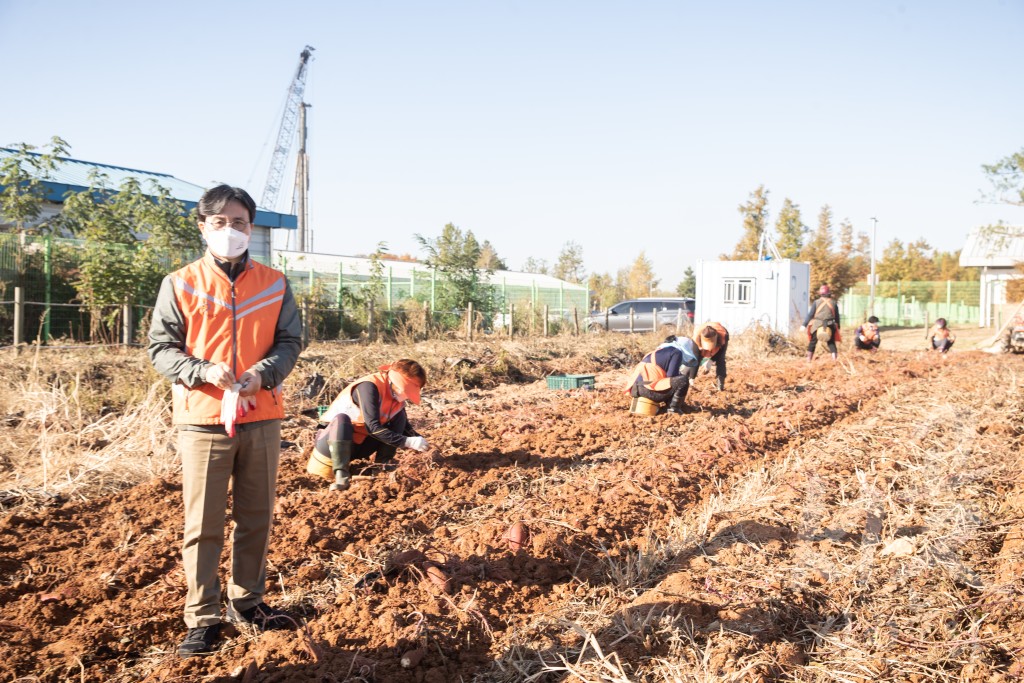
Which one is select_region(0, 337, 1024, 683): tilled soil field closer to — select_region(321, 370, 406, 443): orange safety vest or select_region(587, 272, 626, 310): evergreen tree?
select_region(321, 370, 406, 443): orange safety vest

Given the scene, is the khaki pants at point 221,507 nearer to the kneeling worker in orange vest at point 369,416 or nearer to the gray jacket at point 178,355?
the gray jacket at point 178,355

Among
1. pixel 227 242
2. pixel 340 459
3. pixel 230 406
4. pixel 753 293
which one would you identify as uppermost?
pixel 753 293

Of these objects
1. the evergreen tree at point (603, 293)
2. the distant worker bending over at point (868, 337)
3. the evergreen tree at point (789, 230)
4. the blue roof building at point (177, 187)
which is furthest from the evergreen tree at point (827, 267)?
the blue roof building at point (177, 187)

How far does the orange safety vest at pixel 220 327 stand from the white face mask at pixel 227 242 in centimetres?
6

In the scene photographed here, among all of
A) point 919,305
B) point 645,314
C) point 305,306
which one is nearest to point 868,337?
point 645,314

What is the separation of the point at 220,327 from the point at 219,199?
0.54 metres

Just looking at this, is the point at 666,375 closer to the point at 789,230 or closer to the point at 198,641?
the point at 198,641

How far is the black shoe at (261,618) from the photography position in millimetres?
3428

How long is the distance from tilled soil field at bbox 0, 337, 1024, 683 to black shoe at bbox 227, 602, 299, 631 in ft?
0.24

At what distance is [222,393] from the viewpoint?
3203mm

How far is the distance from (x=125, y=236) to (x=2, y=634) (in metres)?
11.0

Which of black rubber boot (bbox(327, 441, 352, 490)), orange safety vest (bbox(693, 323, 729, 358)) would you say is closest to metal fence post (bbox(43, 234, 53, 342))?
black rubber boot (bbox(327, 441, 352, 490))

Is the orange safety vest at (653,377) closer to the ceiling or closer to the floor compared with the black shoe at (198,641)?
closer to the ceiling

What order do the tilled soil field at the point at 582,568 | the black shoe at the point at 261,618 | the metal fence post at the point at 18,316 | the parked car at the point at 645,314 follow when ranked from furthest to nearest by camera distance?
the parked car at the point at 645,314 < the metal fence post at the point at 18,316 < the black shoe at the point at 261,618 < the tilled soil field at the point at 582,568
